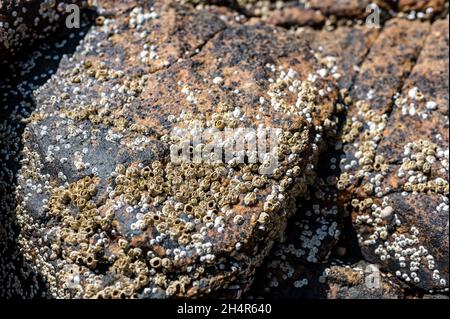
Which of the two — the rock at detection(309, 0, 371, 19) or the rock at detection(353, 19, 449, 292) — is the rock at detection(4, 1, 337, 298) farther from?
the rock at detection(309, 0, 371, 19)

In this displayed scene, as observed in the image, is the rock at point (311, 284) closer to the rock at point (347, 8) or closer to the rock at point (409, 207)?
the rock at point (409, 207)

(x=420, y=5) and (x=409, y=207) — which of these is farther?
(x=420, y=5)

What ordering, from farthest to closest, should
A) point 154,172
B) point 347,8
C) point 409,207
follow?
point 347,8 < point 409,207 < point 154,172

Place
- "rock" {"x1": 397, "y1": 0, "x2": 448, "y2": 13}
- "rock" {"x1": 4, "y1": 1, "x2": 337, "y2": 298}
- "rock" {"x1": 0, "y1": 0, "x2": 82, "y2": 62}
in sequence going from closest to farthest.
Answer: "rock" {"x1": 4, "y1": 1, "x2": 337, "y2": 298}, "rock" {"x1": 0, "y1": 0, "x2": 82, "y2": 62}, "rock" {"x1": 397, "y1": 0, "x2": 448, "y2": 13}

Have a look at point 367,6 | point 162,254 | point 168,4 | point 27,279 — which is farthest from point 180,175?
point 367,6

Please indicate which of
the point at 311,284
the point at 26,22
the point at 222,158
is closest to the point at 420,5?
the point at 222,158

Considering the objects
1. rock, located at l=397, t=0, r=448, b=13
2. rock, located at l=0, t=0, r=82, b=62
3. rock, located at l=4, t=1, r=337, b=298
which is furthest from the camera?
rock, located at l=397, t=0, r=448, b=13

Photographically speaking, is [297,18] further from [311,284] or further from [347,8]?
[311,284]

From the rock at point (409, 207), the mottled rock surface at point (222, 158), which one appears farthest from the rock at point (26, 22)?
the rock at point (409, 207)

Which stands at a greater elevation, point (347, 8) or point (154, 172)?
point (347, 8)

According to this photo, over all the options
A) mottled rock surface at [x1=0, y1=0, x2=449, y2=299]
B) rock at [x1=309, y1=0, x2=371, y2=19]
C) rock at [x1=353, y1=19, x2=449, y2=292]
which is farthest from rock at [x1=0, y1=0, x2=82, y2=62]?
rock at [x1=353, y1=19, x2=449, y2=292]

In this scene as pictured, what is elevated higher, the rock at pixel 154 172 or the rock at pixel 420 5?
the rock at pixel 420 5
